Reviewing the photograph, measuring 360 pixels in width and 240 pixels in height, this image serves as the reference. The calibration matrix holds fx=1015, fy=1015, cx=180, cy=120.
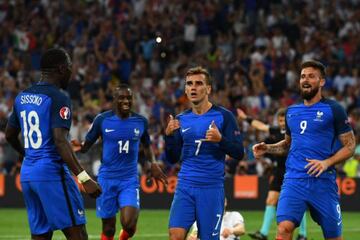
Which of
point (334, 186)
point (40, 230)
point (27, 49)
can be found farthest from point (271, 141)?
point (27, 49)

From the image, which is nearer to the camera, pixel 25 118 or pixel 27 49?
pixel 25 118

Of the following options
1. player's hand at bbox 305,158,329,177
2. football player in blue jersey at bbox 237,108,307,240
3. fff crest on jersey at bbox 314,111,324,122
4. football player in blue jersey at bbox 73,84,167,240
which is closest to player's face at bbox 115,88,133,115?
football player in blue jersey at bbox 73,84,167,240

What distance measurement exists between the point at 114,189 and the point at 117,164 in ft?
1.16

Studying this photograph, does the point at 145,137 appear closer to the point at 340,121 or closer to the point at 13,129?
the point at 340,121

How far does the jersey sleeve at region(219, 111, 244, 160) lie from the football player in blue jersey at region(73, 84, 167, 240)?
108 inches

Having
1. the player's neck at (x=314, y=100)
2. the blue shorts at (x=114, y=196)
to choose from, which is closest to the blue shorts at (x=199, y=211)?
the player's neck at (x=314, y=100)

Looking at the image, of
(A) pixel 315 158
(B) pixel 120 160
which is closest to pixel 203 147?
(A) pixel 315 158

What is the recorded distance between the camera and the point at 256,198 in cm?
2503

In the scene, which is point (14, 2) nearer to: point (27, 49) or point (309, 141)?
point (27, 49)

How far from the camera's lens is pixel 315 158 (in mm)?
11148

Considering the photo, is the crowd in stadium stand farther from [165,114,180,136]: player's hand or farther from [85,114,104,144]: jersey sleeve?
[165,114,180,136]: player's hand

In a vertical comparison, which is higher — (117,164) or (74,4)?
(74,4)

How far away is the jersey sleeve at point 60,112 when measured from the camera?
987cm

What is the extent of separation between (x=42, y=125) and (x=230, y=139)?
2.23 m
